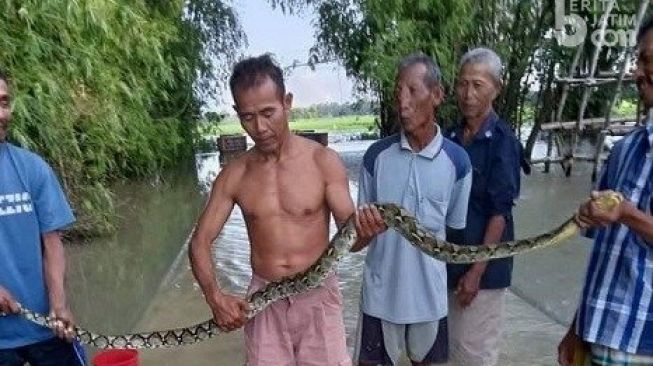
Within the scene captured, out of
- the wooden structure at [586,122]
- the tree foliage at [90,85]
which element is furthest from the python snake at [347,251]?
the wooden structure at [586,122]

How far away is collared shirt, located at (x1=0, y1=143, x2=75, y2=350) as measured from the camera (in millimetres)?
2902

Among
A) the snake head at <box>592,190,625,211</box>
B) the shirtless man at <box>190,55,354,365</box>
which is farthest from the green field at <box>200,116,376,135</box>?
the snake head at <box>592,190,625,211</box>

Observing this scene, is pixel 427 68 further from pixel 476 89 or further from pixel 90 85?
pixel 90 85

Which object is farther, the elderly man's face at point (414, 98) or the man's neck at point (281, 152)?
the elderly man's face at point (414, 98)

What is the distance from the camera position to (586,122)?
1138cm

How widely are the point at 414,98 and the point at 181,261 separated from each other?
5276 mm

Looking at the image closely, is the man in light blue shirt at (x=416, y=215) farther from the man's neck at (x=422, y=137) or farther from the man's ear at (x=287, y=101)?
the man's ear at (x=287, y=101)

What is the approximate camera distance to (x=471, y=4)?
34.0 ft

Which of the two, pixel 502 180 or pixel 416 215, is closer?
pixel 416 215

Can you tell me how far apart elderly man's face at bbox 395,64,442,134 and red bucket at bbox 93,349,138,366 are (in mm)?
1601

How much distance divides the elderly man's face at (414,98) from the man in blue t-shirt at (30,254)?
1563mm

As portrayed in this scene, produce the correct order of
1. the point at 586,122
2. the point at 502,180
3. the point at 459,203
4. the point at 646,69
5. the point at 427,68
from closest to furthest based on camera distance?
1. the point at 646,69
2. the point at 427,68
3. the point at 459,203
4. the point at 502,180
5. the point at 586,122

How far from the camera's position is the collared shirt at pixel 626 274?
2.29 metres

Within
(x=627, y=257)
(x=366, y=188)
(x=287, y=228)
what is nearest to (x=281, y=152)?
(x=287, y=228)
